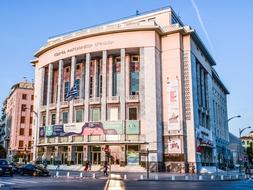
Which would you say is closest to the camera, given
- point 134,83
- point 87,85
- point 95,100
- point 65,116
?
point 95,100

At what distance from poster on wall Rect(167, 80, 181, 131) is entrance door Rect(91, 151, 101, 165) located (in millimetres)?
12235

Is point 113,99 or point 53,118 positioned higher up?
point 113,99

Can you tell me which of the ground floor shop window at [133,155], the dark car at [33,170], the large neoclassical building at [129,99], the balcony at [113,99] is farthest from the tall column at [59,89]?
the dark car at [33,170]

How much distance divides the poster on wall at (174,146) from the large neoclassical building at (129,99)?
0.51ft

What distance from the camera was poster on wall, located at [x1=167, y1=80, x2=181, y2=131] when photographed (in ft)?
171

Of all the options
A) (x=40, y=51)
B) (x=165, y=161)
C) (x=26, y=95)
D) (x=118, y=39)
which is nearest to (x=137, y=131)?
(x=165, y=161)

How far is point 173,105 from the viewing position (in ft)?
174

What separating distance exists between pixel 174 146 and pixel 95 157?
1290 centimetres

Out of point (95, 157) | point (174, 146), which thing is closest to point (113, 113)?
point (95, 157)

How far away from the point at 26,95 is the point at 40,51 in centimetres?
3353

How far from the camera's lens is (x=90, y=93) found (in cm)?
5806

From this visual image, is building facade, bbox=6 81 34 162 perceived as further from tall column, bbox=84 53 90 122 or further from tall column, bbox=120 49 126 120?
tall column, bbox=120 49 126 120

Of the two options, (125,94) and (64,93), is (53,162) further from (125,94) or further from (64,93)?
(125,94)

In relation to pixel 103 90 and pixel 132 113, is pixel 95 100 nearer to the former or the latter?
pixel 103 90
